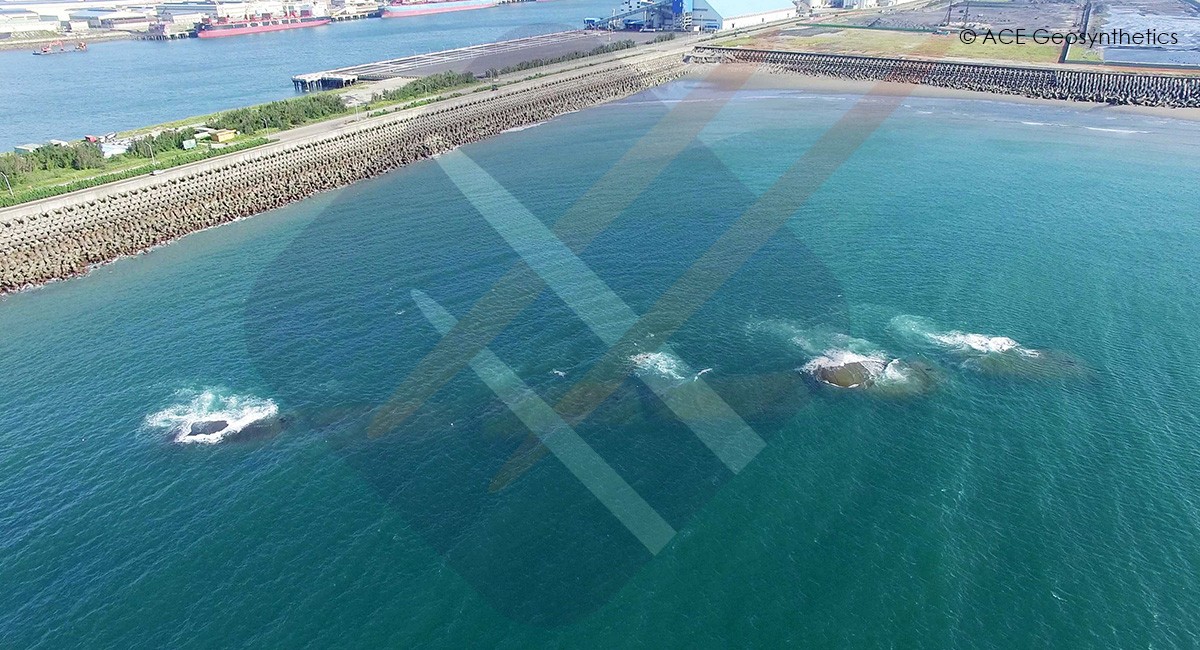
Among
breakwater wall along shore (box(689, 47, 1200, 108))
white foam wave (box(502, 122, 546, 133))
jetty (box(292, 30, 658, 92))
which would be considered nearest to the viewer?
white foam wave (box(502, 122, 546, 133))

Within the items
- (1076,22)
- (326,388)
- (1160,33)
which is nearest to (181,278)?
(326,388)

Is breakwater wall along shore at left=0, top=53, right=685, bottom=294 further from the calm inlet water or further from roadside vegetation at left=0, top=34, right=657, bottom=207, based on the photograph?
the calm inlet water

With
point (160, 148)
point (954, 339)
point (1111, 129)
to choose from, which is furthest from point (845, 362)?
point (160, 148)

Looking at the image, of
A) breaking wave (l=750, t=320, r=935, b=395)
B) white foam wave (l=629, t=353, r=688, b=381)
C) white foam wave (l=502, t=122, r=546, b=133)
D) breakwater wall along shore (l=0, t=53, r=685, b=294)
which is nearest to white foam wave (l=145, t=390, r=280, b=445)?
white foam wave (l=629, t=353, r=688, b=381)

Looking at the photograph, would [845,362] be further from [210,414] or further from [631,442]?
[210,414]

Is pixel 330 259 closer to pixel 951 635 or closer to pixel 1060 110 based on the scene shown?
pixel 951 635

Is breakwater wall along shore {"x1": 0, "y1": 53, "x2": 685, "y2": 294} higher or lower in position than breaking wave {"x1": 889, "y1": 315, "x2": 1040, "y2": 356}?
higher
